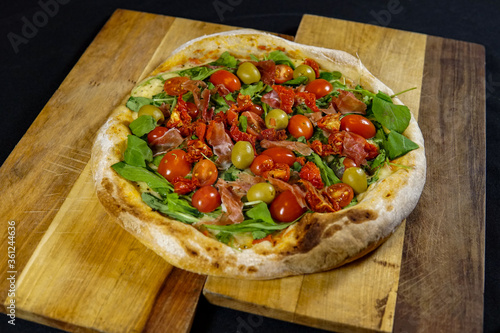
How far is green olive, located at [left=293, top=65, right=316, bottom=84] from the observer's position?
16.9 feet

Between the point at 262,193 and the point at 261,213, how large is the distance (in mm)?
172

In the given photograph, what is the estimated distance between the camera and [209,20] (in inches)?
275

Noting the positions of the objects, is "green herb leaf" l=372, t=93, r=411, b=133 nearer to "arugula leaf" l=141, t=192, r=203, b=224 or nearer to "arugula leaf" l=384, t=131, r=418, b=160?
"arugula leaf" l=384, t=131, r=418, b=160

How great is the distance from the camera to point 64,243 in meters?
4.15

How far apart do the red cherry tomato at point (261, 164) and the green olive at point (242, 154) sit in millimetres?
58

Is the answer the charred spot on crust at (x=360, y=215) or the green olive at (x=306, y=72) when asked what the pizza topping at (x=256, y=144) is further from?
the charred spot on crust at (x=360, y=215)

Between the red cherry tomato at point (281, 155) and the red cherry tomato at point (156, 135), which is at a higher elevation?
the red cherry tomato at point (156, 135)

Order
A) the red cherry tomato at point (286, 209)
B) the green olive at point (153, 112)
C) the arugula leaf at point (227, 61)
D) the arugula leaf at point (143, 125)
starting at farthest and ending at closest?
the arugula leaf at point (227, 61) → the green olive at point (153, 112) → the arugula leaf at point (143, 125) → the red cherry tomato at point (286, 209)

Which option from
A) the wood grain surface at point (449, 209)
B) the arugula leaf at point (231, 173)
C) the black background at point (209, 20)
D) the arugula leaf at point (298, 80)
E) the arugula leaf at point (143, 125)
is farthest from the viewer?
the black background at point (209, 20)

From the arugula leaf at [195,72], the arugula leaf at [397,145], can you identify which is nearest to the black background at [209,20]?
the arugula leaf at [397,145]

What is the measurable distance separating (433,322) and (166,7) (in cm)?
527

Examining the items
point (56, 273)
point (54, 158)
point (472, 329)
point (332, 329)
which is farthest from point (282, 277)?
point (54, 158)

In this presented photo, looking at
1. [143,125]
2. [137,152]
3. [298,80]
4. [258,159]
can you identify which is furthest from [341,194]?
[143,125]

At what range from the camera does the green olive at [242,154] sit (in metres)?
4.33
